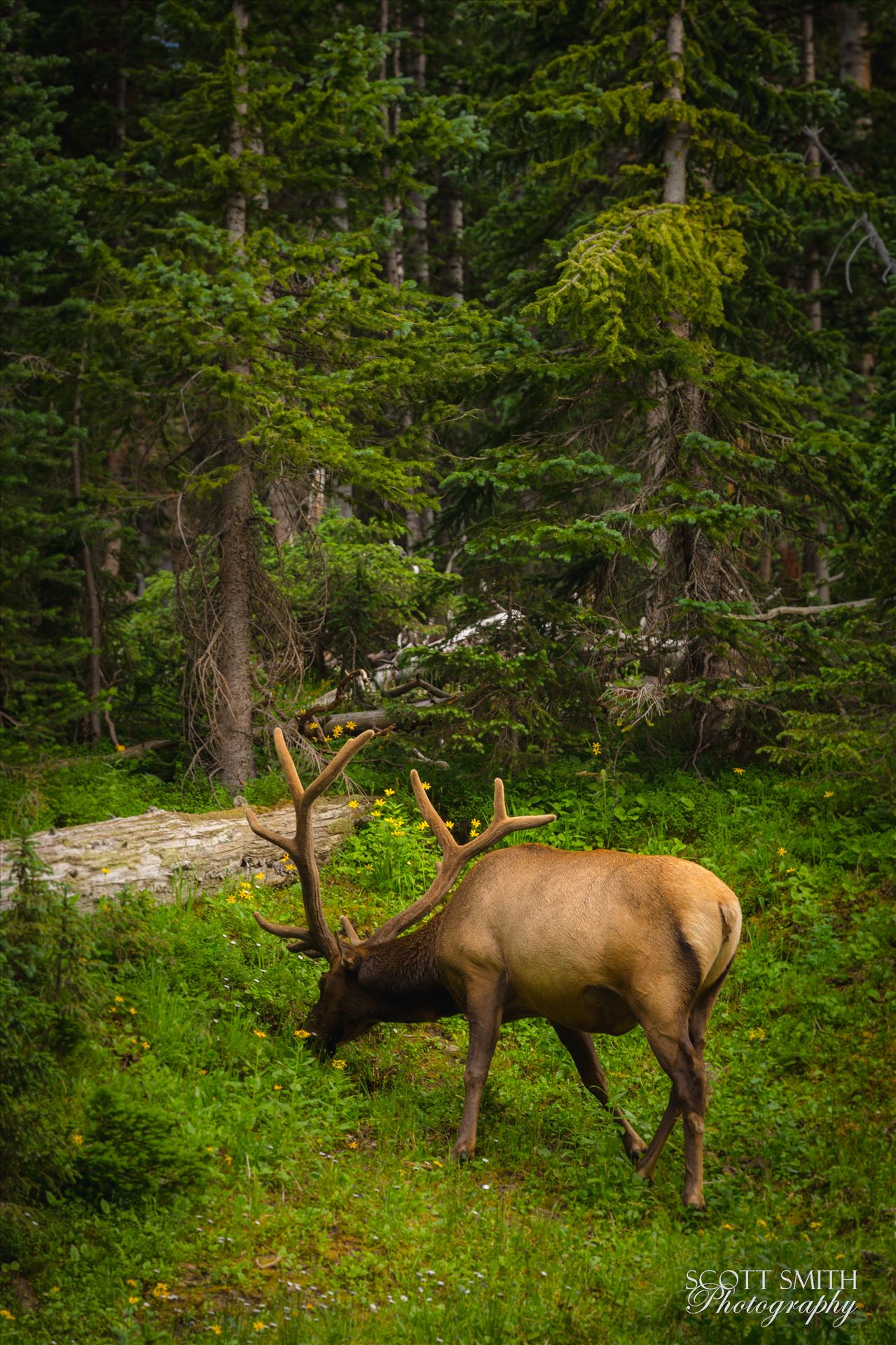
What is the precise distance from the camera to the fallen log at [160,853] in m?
8.61

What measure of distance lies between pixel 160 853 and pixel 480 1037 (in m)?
3.25

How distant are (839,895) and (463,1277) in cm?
485

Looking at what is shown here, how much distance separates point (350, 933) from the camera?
25.7ft

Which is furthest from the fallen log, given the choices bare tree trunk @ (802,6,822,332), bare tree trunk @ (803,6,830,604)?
bare tree trunk @ (802,6,822,332)

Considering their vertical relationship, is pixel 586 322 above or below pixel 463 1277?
above

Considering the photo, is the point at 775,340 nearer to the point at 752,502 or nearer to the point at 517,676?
the point at 752,502

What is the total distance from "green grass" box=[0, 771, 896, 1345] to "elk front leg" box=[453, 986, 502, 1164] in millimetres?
296

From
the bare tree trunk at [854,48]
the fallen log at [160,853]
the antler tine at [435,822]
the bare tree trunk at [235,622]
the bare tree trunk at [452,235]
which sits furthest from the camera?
the bare tree trunk at [452,235]

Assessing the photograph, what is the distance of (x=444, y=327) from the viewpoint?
11055 mm

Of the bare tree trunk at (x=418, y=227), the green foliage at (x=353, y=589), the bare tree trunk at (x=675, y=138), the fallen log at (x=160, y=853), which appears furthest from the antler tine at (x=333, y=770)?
the bare tree trunk at (x=418, y=227)

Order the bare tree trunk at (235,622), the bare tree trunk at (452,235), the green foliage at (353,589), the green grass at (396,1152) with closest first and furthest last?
the green grass at (396,1152), the bare tree trunk at (235,622), the green foliage at (353,589), the bare tree trunk at (452,235)

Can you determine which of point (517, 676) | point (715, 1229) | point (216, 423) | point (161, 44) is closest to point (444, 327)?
point (216, 423)

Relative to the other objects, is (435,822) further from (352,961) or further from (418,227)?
(418,227)

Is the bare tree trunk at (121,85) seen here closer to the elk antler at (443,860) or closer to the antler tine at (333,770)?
the antler tine at (333,770)
